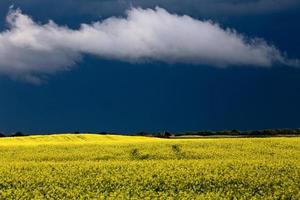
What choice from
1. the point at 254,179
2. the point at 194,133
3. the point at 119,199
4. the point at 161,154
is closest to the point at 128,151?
the point at 161,154

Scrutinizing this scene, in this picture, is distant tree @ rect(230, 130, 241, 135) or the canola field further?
distant tree @ rect(230, 130, 241, 135)

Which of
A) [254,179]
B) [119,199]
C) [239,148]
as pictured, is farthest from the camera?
[239,148]

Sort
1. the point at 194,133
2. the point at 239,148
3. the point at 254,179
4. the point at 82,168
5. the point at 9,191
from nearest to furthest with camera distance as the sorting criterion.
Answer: the point at 9,191 < the point at 254,179 < the point at 82,168 < the point at 239,148 < the point at 194,133

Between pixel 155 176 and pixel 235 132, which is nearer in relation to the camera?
pixel 155 176

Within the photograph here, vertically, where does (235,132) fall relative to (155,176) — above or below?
above

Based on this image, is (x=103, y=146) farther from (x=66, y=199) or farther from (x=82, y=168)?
(x=66, y=199)

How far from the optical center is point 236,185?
25672 mm

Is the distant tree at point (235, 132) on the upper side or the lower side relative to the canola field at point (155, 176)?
upper

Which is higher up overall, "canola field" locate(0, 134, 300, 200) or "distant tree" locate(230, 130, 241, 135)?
"distant tree" locate(230, 130, 241, 135)

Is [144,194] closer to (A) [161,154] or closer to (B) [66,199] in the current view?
(B) [66,199]

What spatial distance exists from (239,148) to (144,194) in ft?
61.9

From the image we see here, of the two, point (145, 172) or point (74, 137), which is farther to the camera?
point (74, 137)

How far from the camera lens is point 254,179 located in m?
26.5

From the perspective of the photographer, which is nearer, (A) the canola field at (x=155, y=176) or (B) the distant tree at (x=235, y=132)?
(A) the canola field at (x=155, y=176)
